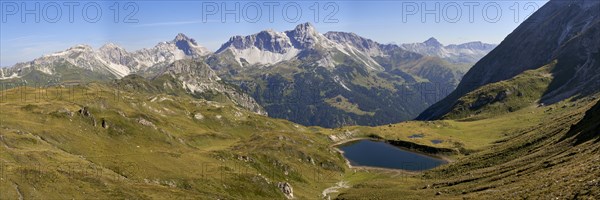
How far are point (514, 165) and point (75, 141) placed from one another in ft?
425

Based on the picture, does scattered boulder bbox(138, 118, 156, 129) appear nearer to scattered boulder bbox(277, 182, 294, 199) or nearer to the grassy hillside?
scattered boulder bbox(277, 182, 294, 199)

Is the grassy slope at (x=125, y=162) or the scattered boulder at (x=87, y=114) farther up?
the scattered boulder at (x=87, y=114)

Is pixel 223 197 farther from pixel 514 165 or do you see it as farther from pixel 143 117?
pixel 143 117

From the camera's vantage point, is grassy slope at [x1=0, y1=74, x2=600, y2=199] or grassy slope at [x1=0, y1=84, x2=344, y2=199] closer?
grassy slope at [x1=0, y1=74, x2=600, y2=199]

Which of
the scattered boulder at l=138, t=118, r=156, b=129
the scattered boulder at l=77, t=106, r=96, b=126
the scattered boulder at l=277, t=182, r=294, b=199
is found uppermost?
the scattered boulder at l=77, t=106, r=96, b=126

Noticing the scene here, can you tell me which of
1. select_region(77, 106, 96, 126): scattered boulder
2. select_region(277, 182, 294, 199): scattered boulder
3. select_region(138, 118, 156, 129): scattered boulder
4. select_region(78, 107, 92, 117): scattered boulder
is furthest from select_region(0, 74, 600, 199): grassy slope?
select_region(78, 107, 92, 117): scattered boulder

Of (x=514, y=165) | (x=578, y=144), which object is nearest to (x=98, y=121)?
(x=514, y=165)

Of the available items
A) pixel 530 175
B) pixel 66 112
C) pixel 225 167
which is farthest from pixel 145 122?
pixel 530 175

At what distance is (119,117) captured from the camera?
185 metres

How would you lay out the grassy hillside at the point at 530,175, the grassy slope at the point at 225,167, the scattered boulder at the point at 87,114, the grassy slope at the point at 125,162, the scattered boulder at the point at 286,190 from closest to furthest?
1. the grassy hillside at the point at 530,175
2. the grassy slope at the point at 225,167
3. the grassy slope at the point at 125,162
4. the scattered boulder at the point at 286,190
5. the scattered boulder at the point at 87,114

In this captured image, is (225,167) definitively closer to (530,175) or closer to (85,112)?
(85,112)

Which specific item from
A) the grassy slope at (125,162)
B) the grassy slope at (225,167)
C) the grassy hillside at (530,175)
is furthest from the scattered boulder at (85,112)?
the grassy hillside at (530,175)

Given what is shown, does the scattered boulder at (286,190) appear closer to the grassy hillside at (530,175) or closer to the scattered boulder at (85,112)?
the grassy hillside at (530,175)

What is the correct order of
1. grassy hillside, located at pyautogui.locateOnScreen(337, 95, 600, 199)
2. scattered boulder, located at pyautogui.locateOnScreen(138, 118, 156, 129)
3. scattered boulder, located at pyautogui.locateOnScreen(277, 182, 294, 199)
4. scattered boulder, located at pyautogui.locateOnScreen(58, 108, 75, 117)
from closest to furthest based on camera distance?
grassy hillside, located at pyautogui.locateOnScreen(337, 95, 600, 199) → scattered boulder, located at pyautogui.locateOnScreen(277, 182, 294, 199) → scattered boulder, located at pyautogui.locateOnScreen(58, 108, 75, 117) → scattered boulder, located at pyautogui.locateOnScreen(138, 118, 156, 129)
